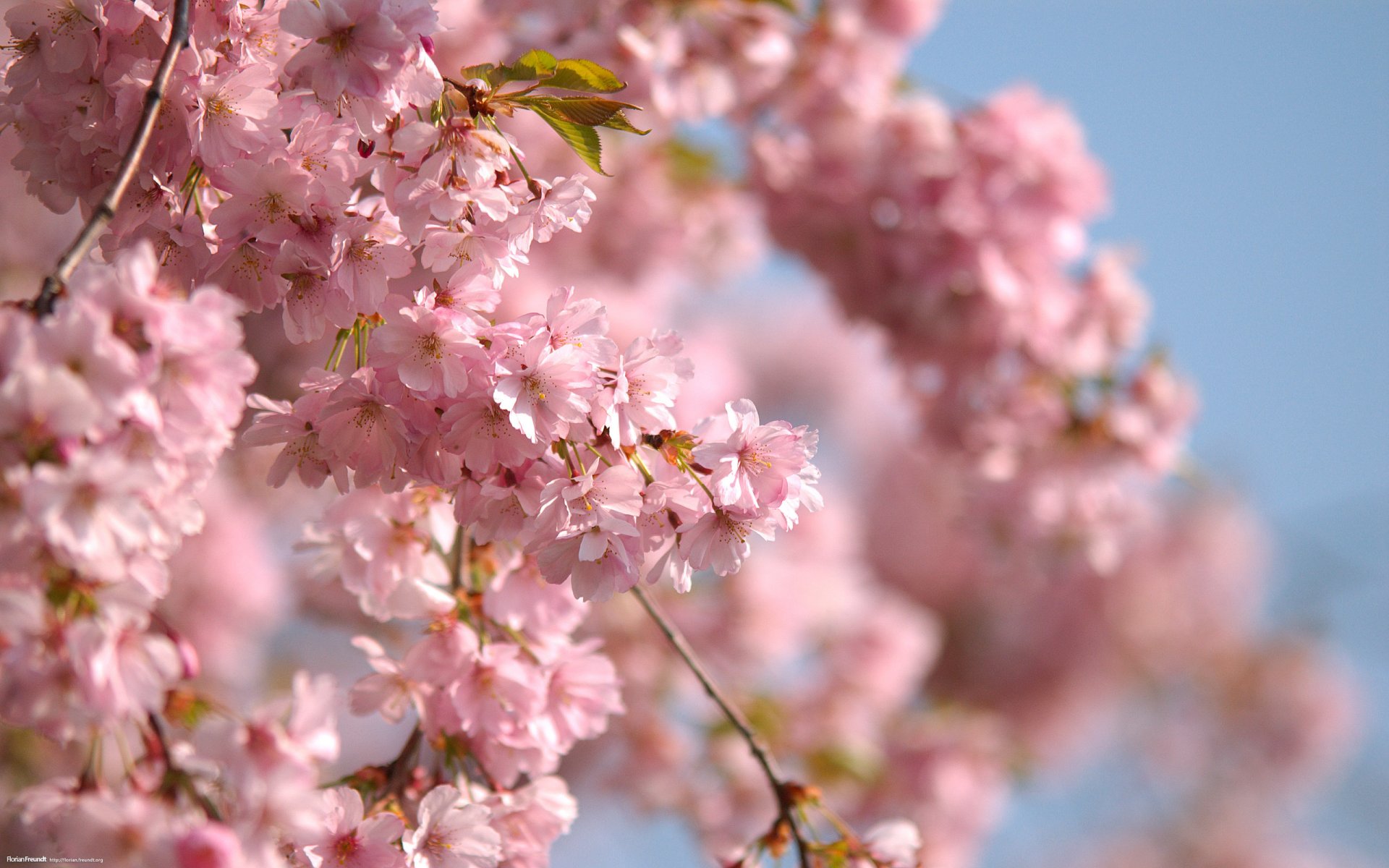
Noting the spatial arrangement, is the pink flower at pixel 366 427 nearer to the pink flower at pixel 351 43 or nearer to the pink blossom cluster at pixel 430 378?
the pink blossom cluster at pixel 430 378

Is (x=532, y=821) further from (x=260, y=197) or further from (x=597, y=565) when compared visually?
(x=260, y=197)

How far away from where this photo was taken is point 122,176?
2.38 feet

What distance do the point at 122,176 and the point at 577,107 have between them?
13.4 inches

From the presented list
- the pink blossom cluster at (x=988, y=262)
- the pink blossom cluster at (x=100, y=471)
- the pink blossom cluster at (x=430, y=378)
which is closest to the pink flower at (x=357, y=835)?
the pink blossom cluster at (x=430, y=378)

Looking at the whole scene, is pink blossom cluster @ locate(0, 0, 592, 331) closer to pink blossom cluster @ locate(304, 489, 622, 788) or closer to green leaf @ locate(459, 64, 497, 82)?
green leaf @ locate(459, 64, 497, 82)

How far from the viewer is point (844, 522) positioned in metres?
3.59

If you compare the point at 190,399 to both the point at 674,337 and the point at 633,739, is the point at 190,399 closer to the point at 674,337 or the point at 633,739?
the point at 674,337

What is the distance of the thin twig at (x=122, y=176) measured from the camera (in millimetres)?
638

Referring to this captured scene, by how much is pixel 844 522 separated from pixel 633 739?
1.23 m

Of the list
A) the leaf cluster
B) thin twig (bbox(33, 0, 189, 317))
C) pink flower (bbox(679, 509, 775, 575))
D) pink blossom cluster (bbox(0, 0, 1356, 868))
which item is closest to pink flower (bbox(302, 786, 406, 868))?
pink blossom cluster (bbox(0, 0, 1356, 868))

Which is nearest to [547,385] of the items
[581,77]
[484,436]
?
[484,436]

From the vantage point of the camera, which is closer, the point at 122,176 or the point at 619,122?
the point at 122,176

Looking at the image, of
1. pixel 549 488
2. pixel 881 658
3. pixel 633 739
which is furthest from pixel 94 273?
pixel 881 658

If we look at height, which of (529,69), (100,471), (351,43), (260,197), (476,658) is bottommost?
(100,471)
